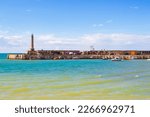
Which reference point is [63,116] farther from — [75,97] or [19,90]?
[19,90]

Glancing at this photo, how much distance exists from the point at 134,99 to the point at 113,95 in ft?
6.05

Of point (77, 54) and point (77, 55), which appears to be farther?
point (77, 54)

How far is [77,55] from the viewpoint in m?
117

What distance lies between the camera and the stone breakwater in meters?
111

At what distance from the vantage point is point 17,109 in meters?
15.1

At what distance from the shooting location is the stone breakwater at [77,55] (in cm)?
11144

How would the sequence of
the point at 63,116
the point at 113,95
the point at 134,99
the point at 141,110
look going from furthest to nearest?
the point at 113,95 < the point at 134,99 < the point at 141,110 < the point at 63,116

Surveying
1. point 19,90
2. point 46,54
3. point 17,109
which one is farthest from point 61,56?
point 17,109

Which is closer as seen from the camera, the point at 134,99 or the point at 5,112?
the point at 5,112

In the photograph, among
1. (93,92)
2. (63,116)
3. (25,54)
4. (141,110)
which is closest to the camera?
(63,116)

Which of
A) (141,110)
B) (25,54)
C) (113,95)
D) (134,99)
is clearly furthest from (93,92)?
(25,54)

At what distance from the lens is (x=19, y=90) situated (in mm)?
23766

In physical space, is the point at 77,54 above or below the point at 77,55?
above

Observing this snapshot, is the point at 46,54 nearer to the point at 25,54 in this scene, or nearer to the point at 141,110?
the point at 25,54
